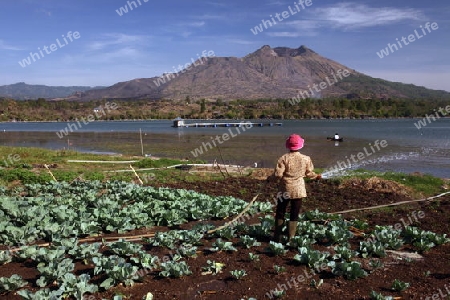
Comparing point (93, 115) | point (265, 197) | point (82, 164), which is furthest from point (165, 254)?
point (93, 115)

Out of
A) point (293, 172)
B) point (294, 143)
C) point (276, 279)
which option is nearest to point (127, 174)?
point (293, 172)

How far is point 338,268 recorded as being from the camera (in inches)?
285

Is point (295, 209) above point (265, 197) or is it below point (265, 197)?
above

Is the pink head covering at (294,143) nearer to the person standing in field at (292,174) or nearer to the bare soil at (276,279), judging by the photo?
the person standing in field at (292,174)

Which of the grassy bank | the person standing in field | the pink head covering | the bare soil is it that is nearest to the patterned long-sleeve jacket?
the person standing in field

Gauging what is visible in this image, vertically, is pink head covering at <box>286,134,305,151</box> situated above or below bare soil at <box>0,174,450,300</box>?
above

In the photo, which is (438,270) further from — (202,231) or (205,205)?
(205,205)

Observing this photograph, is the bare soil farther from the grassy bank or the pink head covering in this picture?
the grassy bank

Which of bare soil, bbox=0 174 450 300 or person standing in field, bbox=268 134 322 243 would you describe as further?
person standing in field, bbox=268 134 322 243

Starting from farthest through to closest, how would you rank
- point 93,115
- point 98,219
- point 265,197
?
point 93,115
point 265,197
point 98,219

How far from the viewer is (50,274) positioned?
22.2 ft

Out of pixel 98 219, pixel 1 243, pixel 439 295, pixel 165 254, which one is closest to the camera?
pixel 439 295

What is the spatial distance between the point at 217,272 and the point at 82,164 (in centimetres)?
2113

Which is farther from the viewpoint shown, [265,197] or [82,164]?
[82,164]
